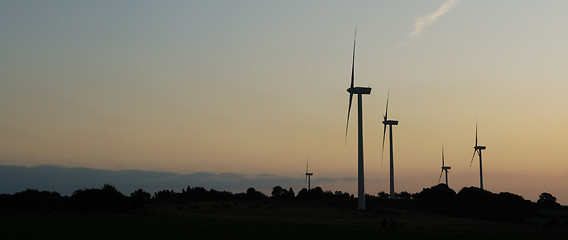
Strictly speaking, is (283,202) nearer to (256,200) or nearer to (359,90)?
(256,200)

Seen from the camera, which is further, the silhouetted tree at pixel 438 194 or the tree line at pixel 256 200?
the silhouetted tree at pixel 438 194

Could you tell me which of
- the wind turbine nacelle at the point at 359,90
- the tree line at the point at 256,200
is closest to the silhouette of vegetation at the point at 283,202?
the tree line at the point at 256,200

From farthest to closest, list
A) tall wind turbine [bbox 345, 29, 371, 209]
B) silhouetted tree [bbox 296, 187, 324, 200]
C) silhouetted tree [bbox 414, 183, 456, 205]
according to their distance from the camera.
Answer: silhouetted tree [bbox 296, 187, 324, 200], silhouetted tree [bbox 414, 183, 456, 205], tall wind turbine [bbox 345, 29, 371, 209]

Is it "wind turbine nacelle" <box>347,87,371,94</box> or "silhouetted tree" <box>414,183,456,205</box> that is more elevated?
"wind turbine nacelle" <box>347,87,371,94</box>

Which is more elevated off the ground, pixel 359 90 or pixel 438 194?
pixel 359 90

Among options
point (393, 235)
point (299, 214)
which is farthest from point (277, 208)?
point (393, 235)

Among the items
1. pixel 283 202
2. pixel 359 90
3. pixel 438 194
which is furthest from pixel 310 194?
pixel 359 90

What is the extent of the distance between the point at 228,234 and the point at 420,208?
89.7 meters

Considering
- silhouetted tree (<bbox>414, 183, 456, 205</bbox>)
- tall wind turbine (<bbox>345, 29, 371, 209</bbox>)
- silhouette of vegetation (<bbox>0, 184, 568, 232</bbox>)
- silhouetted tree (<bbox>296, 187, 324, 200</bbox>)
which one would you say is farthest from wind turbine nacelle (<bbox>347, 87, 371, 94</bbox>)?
silhouetted tree (<bbox>296, 187, 324, 200</bbox>)

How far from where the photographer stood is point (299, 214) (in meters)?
113

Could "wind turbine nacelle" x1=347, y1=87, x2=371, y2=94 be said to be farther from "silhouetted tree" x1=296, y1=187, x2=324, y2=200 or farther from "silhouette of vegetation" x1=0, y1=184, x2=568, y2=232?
"silhouetted tree" x1=296, y1=187, x2=324, y2=200

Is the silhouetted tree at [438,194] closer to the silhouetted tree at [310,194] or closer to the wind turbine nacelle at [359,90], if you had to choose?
the silhouetted tree at [310,194]

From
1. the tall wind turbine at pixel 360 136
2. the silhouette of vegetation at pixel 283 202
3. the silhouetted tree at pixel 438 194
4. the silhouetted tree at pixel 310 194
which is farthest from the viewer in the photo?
the silhouetted tree at pixel 310 194

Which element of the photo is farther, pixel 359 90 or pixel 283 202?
pixel 283 202
